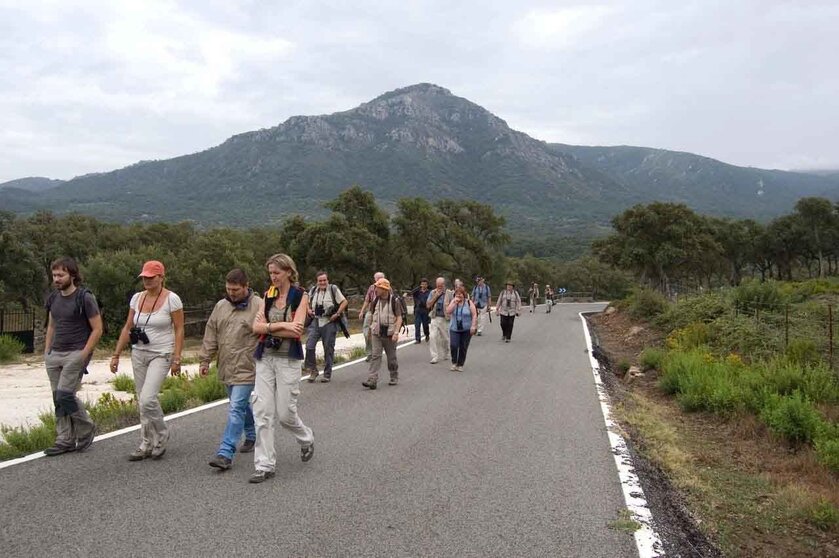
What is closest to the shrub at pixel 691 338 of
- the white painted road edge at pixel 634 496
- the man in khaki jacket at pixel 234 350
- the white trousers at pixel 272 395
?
the white painted road edge at pixel 634 496

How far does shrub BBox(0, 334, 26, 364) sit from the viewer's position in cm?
2108

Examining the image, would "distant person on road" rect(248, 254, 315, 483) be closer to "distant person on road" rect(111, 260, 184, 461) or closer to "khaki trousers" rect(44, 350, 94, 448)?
"distant person on road" rect(111, 260, 184, 461)

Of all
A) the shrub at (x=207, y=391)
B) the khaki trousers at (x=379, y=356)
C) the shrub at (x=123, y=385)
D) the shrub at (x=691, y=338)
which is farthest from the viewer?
the shrub at (x=691, y=338)

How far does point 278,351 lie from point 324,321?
555cm

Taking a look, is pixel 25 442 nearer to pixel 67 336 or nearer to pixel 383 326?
pixel 67 336

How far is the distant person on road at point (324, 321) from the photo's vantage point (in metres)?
11.2

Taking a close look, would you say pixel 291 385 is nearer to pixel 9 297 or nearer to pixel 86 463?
pixel 86 463

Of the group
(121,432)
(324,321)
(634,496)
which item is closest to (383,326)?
(324,321)

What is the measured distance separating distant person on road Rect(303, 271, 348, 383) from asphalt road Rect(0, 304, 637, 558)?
2.47 m

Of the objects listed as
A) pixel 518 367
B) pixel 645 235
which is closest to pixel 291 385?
pixel 518 367

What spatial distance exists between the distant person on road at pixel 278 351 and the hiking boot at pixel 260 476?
1.5 inches

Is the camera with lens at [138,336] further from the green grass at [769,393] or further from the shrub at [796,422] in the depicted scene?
the shrub at [796,422]

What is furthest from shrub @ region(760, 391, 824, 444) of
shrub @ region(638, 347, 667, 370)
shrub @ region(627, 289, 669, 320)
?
shrub @ region(627, 289, 669, 320)

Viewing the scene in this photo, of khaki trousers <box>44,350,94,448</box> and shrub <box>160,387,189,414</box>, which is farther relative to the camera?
shrub <box>160,387,189,414</box>
